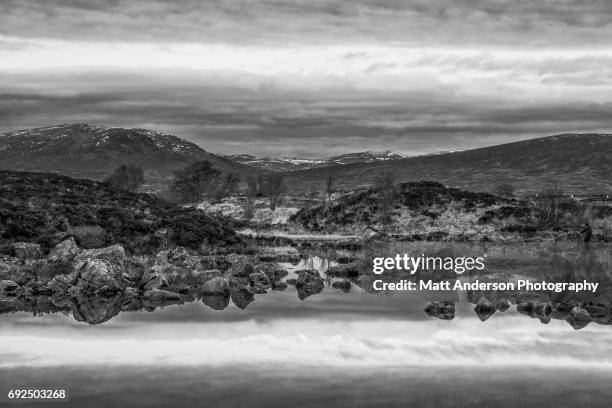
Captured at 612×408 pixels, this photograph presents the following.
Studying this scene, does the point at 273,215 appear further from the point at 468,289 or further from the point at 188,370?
the point at 188,370

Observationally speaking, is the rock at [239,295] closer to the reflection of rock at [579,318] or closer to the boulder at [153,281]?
the boulder at [153,281]

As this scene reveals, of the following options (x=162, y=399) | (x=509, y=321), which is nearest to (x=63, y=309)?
(x=162, y=399)

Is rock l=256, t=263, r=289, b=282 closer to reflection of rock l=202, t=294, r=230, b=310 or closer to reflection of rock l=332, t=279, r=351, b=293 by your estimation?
reflection of rock l=332, t=279, r=351, b=293

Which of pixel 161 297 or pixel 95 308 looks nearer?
pixel 95 308

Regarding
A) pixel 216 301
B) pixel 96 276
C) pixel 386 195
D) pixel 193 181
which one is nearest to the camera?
pixel 216 301

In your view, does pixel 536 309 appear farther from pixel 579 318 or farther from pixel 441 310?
pixel 441 310

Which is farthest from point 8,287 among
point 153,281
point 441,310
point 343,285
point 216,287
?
point 441,310

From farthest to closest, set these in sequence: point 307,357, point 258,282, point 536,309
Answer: point 258,282, point 536,309, point 307,357
